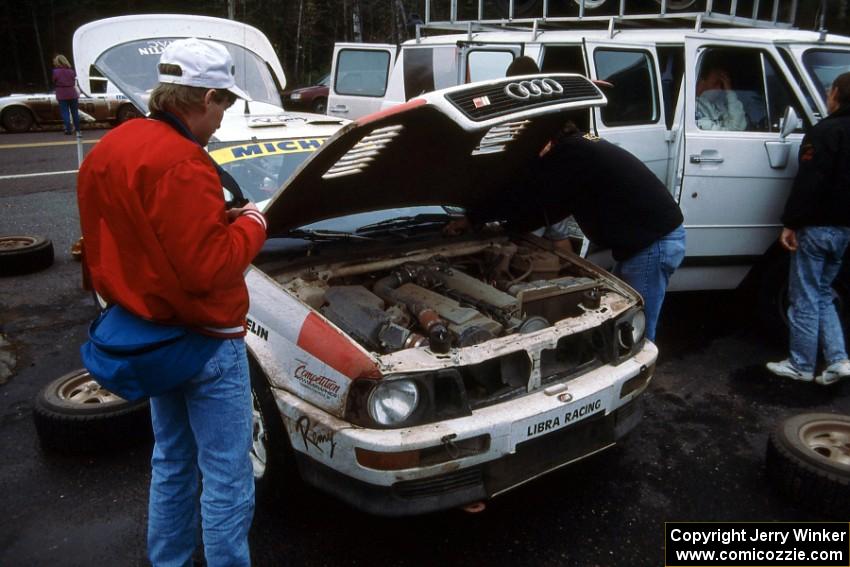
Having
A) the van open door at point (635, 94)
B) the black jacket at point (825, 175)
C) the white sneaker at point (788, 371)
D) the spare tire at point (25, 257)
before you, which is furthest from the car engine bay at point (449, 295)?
the spare tire at point (25, 257)

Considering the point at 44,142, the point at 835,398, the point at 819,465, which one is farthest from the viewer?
the point at 44,142

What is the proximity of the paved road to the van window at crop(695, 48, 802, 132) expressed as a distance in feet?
5.55

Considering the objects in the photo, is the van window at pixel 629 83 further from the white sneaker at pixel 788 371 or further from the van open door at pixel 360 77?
the van open door at pixel 360 77

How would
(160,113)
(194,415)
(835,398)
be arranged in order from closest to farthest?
1. (160,113)
2. (194,415)
3. (835,398)

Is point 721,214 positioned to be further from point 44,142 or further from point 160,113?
point 44,142

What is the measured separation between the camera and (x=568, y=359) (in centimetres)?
307

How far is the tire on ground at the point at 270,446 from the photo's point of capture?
8.95 feet

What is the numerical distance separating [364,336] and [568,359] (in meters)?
0.96

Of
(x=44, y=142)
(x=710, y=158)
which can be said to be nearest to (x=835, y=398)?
(x=710, y=158)

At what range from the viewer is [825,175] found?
12.8 feet

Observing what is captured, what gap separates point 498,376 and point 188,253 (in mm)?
1438

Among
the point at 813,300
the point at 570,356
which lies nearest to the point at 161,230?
the point at 570,356

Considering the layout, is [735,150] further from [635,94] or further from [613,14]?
[613,14]

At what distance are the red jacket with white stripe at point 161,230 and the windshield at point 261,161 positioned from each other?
1974 millimetres
